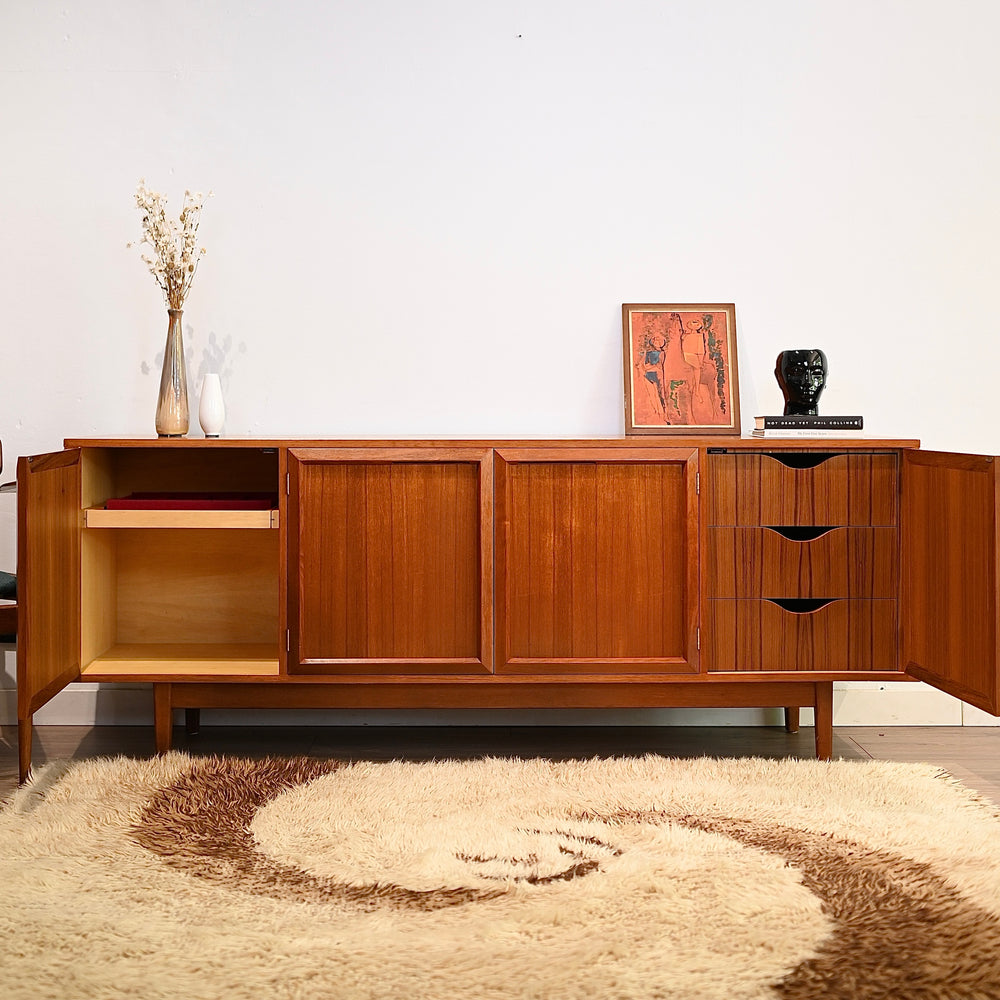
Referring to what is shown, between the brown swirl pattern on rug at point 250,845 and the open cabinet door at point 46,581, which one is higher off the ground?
the open cabinet door at point 46,581

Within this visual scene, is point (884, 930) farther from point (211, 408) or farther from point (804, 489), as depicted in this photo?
point (211, 408)

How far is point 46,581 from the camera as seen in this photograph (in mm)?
2066

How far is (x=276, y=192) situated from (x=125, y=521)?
3.42ft

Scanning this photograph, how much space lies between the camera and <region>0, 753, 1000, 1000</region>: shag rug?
1311mm

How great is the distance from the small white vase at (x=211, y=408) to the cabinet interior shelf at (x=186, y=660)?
581 millimetres

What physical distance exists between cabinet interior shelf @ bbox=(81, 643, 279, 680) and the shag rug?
0.21 meters

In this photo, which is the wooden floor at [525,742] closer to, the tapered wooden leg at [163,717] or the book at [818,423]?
the tapered wooden leg at [163,717]

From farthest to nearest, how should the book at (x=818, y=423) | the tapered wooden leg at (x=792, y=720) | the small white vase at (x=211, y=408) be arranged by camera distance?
the tapered wooden leg at (x=792, y=720) < the small white vase at (x=211, y=408) < the book at (x=818, y=423)

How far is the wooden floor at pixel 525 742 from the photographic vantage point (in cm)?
246

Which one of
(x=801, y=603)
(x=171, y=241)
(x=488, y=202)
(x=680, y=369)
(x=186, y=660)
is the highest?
(x=488, y=202)

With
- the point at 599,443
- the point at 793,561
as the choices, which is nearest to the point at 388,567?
the point at 599,443

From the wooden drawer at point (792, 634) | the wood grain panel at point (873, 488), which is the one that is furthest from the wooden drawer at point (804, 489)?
the wooden drawer at point (792, 634)

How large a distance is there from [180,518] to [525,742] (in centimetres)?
109

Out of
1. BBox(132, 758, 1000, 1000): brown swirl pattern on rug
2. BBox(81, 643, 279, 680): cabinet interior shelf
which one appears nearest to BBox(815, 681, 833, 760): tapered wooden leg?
BBox(132, 758, 1000, 1000): brown swirl pattern on rug
